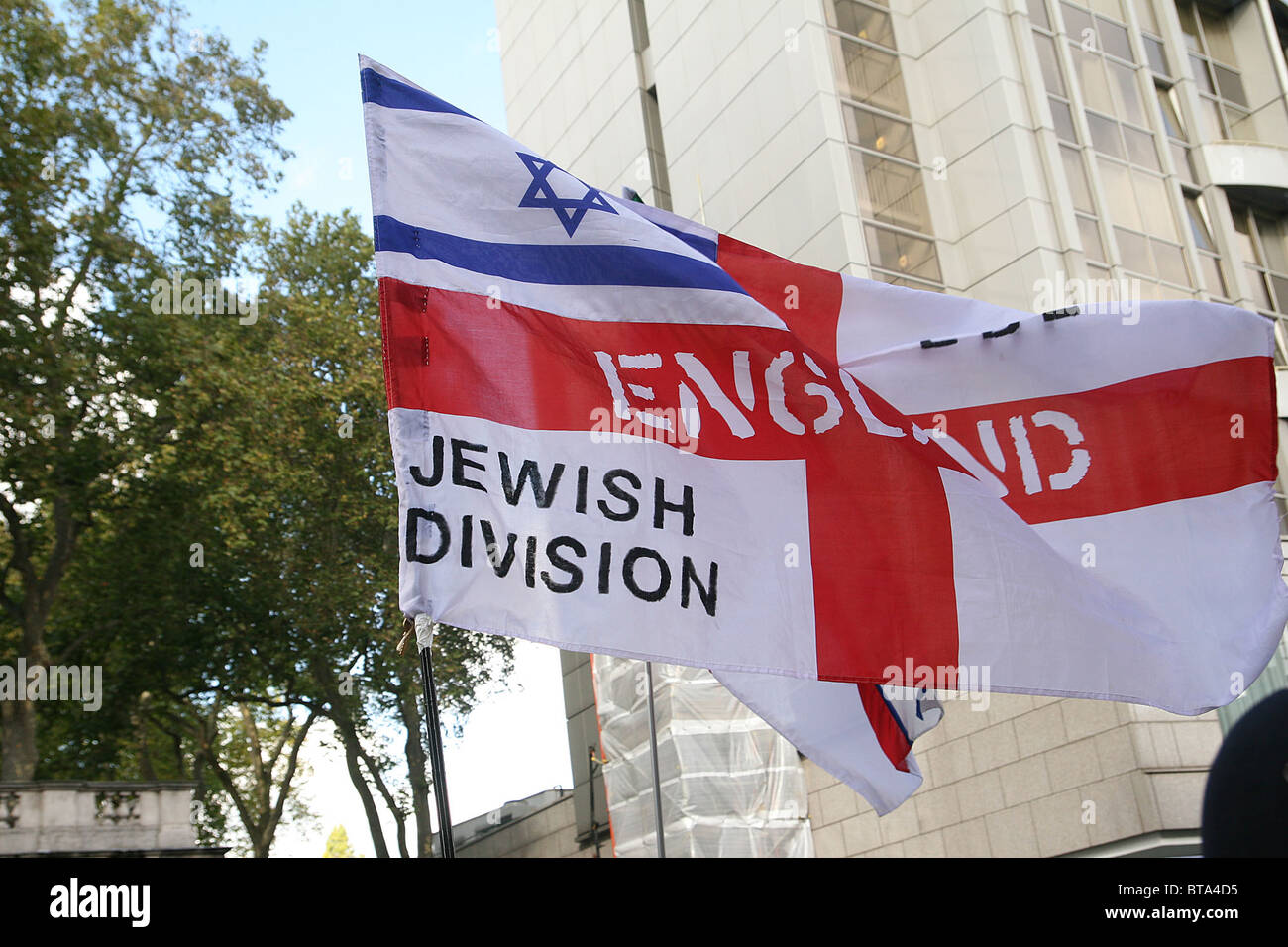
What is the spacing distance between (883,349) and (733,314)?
1287 mm

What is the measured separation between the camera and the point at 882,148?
2214cm

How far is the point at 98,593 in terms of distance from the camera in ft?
88.7

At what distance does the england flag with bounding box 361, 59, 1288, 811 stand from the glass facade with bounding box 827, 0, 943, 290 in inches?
577

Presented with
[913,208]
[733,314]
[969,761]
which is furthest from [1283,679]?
[733,314]

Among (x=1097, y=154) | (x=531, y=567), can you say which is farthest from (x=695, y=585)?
(x=1097, y=154)

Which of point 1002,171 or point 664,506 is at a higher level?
point 1002,171

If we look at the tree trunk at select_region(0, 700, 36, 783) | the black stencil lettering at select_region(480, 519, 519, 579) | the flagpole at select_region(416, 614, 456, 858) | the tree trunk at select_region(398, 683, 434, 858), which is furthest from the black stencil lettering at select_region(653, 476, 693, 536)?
the tree trunk at select_region(398, 683, 434, 858)

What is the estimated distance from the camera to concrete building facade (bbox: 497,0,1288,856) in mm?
17844

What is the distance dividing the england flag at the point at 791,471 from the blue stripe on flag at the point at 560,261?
1 cm

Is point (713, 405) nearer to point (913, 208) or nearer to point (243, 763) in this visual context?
point (913, 208)

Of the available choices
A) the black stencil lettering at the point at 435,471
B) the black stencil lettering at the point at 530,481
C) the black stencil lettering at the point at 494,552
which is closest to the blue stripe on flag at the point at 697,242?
the black stencil lettering at the point at 530,481

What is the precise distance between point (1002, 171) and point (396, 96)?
17271 millimetres

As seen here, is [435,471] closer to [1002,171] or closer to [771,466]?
[771,466]
